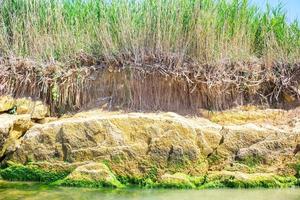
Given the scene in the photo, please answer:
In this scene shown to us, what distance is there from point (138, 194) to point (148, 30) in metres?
3.10

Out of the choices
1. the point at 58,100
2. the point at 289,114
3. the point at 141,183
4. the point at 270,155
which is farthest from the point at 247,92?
the point at 58,100

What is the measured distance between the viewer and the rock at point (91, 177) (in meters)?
7.01

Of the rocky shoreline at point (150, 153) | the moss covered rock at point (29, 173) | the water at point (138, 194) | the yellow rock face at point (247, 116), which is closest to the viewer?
the water at point (138, 194)

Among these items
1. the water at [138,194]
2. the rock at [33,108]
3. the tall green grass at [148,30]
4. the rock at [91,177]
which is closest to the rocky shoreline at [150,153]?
the rock at [91,177]

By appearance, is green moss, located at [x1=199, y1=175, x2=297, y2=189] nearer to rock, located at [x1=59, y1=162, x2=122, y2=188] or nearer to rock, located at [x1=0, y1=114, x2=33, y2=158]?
rock, located at [x1=59, y1=162, x2=122, y2=188]

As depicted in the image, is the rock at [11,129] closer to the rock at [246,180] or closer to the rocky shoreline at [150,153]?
the rocky shoreline at [150,153]

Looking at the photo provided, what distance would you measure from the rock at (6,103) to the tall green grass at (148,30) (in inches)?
32.5

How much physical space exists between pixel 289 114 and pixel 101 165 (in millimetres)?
3133

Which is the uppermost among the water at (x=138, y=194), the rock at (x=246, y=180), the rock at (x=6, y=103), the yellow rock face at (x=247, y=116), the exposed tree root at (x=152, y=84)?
the exposed tree root at (x=152, y=84)

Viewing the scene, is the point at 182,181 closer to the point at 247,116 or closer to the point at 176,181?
the point at 176,181

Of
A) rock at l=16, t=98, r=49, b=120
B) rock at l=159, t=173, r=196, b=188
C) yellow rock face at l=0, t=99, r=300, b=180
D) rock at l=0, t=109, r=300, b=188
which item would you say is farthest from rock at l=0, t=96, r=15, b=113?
rock at l=159, t=173, r=196, b=188

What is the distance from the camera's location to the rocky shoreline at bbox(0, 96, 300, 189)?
7.09m

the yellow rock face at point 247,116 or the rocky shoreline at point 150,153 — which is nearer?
the rocky shoreline at point 150,153

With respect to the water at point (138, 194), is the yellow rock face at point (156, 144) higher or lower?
higher
